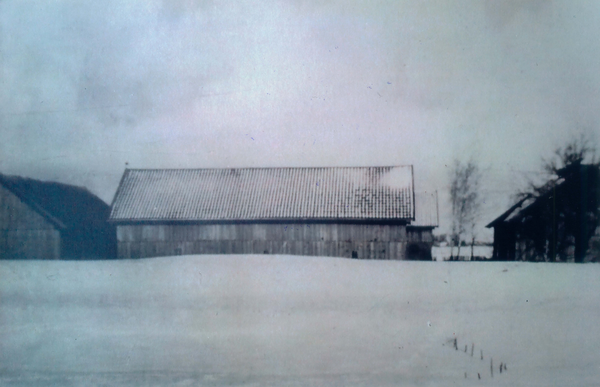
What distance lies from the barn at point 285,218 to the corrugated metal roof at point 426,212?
0.24 m

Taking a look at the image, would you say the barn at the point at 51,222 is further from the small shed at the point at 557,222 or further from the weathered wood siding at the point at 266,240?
the small shed at the point at 557,222

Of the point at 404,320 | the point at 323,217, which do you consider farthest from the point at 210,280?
the point at 323,217

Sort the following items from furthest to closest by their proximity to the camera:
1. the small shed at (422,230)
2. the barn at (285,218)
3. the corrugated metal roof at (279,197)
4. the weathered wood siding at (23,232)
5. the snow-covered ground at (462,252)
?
the small shed at (422,230) < the barn at (285,218) < the corrugated metal roof at (279,197) < the snow-covered ground at (462,252) < the weathered wood siding at (23,232)

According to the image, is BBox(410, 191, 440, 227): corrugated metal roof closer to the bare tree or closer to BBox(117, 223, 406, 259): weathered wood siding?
BBox(117, 223, 406, 259): weathered wood siding

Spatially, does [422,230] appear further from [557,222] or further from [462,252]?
[557,222]

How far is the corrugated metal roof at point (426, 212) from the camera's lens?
477 inches

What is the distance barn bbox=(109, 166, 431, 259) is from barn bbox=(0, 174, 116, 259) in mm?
659

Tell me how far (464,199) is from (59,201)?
455 inches

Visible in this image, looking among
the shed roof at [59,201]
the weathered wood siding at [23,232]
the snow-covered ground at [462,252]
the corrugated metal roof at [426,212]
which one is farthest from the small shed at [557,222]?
the weathered wood siding at [23,232]

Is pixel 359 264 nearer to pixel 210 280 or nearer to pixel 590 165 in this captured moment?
pixel 210 280

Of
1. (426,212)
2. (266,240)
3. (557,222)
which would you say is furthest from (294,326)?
(426,212)

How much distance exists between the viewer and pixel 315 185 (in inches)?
502

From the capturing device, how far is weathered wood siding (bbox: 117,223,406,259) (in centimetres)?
1220

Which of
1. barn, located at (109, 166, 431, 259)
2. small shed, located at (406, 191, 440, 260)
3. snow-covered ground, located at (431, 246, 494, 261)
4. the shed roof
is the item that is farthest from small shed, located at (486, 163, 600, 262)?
the shed roof
